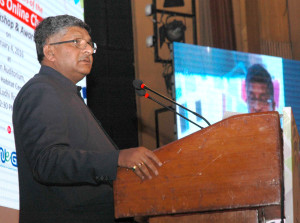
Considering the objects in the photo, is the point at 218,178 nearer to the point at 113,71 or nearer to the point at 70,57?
the point at 70,57

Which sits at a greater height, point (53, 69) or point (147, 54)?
point (147, 54)

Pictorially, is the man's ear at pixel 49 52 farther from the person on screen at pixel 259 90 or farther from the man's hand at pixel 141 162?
the person on screen at pixel 259 90

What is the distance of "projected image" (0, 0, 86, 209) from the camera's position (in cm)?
278

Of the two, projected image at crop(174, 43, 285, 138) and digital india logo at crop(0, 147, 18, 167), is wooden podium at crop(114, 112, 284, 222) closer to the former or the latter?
digital india logo at crop(0, 147, 18, 167)

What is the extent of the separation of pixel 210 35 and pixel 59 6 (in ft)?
12.3

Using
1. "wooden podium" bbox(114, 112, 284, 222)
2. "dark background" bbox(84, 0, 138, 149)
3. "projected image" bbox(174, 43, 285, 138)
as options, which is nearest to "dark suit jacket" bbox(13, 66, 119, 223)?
"wooden podium" bbox(114, 112, 284, 222)

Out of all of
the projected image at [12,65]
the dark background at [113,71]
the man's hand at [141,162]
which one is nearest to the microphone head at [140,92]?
the man's hand at [141,162]

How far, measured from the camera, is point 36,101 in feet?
5.67

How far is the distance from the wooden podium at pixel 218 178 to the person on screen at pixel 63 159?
56 mm

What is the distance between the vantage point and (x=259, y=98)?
6.03 meters

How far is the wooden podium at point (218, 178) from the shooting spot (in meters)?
1.35

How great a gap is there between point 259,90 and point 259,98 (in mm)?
88

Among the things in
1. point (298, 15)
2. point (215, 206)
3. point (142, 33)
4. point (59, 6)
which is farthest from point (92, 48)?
point (298, 15)

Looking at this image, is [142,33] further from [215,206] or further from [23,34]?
[215,206]
